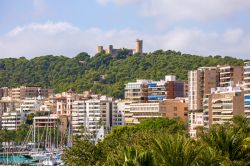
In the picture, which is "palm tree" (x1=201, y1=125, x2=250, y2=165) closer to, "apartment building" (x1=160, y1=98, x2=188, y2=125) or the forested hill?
"apartment building" (x1=160, y1=98, x2=188, y2=125)

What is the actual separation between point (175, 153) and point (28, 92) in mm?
157699

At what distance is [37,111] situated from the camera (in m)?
154

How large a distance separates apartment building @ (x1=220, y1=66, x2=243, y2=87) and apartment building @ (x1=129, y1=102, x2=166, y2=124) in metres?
14.0

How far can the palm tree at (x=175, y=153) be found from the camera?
21.7m

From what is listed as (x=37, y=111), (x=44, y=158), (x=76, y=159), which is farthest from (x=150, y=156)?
(x=37, y=111)

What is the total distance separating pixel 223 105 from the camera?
87875 millimetres

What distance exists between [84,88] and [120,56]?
28082mm

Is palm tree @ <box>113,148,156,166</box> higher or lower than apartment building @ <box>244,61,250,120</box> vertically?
lower

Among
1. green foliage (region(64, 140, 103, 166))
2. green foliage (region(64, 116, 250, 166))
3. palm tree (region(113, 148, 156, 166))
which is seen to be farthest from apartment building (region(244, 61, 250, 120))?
palm tree (region(113, 148, 156, 166))

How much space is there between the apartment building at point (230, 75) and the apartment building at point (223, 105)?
861 centimetres

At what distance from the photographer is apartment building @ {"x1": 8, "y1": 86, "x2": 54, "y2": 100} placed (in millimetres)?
175113

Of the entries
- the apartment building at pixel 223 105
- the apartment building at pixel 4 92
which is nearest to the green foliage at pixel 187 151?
the apartment building at pixel 223 105

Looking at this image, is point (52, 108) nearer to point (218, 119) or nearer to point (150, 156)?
point (218, 119)

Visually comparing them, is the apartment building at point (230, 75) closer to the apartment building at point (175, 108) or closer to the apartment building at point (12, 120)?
the apartment building at point (175, 108)
